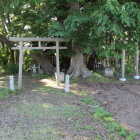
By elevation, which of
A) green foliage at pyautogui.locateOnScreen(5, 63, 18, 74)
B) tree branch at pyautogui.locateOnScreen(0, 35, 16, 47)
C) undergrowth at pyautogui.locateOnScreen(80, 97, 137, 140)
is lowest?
undergrowth at pyautogui.locateOnScreen(80, 97, 137, 140)

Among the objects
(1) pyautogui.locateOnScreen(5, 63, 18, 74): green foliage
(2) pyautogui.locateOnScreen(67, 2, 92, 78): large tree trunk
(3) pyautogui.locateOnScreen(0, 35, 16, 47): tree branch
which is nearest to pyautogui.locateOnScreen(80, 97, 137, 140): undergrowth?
(2) pyautogui.locateOnScreen(67, 2, 92, 78): large tree trunk

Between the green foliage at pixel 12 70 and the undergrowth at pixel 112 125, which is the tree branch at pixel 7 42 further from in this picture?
the undergrowth at pixel 112 125

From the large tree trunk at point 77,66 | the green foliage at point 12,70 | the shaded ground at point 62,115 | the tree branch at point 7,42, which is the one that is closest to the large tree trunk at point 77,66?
the large tree trunk at point 77,66

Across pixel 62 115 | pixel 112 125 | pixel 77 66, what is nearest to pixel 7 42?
pixel 77 66

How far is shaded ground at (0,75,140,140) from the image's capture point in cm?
344

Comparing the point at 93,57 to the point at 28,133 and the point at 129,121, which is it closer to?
the point at 129,121

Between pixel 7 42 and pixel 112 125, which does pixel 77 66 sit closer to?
pixel 7 42

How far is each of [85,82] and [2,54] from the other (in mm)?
10327

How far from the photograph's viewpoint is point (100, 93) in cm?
685

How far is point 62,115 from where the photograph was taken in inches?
175

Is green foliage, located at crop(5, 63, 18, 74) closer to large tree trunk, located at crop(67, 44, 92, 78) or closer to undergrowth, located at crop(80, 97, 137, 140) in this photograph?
large tree trunk, located at crop(67, 44, 92, 78)

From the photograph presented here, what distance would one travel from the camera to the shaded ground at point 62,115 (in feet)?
11.3

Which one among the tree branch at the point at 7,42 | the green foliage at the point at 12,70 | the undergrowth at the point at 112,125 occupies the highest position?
the tree branch at the point at 7,42

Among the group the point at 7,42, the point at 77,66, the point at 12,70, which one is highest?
the point at 7,42
